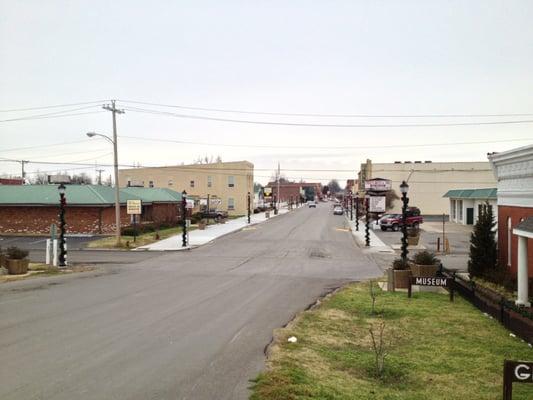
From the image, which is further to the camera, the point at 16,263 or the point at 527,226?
the point at 16,263

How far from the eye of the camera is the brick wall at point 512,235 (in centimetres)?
1734

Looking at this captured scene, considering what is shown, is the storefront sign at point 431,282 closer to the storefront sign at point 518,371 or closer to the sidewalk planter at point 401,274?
the sidewalk planter at point 401,274

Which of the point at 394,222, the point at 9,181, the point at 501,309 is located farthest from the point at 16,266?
the point at 9,181

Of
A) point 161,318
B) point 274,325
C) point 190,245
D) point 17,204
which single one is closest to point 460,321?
point 274,325

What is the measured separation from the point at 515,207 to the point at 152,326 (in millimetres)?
13121

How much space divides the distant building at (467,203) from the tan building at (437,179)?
1464 centimetres

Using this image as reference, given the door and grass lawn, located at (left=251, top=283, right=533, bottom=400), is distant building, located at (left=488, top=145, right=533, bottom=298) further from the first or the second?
the door

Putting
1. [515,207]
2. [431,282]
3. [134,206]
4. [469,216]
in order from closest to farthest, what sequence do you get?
[431,282] → [515,207] → [134,206] → [469,216]

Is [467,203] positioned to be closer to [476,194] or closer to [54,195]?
[476,194]

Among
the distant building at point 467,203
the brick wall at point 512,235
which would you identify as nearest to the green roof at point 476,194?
the distant building at point 467,203

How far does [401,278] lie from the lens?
19.1m

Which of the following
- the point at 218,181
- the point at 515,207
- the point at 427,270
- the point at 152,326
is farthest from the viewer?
the point at 218,181

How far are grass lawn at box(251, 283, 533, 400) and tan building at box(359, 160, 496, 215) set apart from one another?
69.7 meters

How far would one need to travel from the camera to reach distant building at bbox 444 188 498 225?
2112 inches
